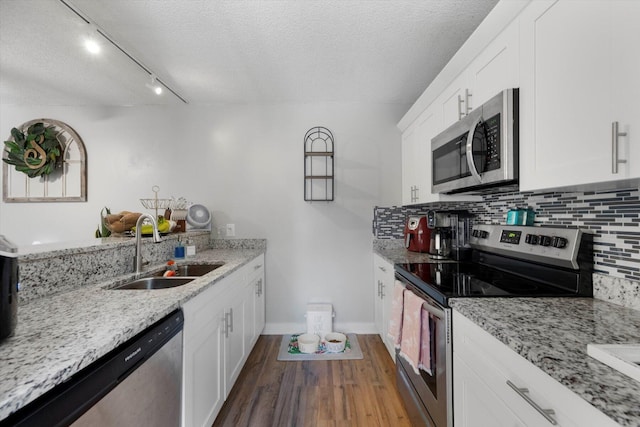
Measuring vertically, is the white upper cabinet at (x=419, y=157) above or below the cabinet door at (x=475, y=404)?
above

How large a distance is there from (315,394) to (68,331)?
1.60 m

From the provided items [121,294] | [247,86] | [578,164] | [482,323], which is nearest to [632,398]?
[482,323]

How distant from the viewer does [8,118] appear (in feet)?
10.1

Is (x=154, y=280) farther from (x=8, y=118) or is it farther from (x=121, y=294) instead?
(x=8, y=118)

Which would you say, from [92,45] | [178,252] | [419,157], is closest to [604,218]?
[419,157]

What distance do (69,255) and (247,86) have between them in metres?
1.98

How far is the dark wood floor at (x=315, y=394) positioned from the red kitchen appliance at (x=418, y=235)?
973mm

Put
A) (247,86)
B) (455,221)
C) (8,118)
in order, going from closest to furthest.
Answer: (455,221)
(247,86)
(8,118)

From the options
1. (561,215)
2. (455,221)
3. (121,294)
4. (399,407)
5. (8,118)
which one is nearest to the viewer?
(121,294)

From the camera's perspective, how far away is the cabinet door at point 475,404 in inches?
32.9

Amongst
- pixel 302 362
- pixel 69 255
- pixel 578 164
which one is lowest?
pixel 302 362

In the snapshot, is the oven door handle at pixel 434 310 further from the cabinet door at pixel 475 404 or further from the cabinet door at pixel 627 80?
the cabinet door at pixel 627 80

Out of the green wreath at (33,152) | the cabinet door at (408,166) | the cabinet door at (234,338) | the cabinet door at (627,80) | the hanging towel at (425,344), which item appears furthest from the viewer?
A: the green wreath at (33,152)

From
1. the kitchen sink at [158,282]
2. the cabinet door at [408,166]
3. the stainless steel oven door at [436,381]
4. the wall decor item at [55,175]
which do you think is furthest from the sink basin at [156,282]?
the wall decor item at [55,175]
